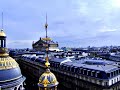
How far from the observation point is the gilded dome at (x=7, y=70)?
41991 millimetres

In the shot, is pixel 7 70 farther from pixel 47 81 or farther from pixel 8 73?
pixel 47 81

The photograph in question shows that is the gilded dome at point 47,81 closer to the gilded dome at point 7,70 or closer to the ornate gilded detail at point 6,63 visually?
the gilded dome at point 7,70

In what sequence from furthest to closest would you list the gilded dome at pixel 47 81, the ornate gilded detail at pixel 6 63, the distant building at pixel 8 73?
the ornate gilded detail at pixel 6 63 < the distant building at pixel 8 73 < the gilded dome at pixel 47 81

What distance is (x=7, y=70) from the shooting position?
42875 mm

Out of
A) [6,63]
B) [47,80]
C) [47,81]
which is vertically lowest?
[47,81]

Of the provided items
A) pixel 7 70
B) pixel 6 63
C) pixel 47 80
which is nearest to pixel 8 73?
pixel 7 70

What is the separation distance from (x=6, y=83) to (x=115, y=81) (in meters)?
37.8

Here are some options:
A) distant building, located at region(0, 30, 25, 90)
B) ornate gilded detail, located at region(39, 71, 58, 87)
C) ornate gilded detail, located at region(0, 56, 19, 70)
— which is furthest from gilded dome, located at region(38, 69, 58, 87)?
ornate gilded detail, located at region(0, 56, 19, 70)

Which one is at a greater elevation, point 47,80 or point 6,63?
point 6,63

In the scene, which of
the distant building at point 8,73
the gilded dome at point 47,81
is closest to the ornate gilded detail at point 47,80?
the gilded dome at point 47,81

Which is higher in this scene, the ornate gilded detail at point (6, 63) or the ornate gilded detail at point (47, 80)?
the ornate gilded detail at point (6, 63)

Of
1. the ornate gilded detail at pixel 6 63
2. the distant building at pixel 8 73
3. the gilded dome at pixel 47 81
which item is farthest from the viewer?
the ornate gilded detail at pixel 6 63

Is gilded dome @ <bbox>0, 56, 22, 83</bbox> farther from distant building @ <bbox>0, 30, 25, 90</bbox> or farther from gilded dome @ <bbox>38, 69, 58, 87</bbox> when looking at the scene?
gilded dome @ <bbox>38, 69, 58, 87</bbox>

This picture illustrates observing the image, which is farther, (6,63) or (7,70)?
(6,63)
